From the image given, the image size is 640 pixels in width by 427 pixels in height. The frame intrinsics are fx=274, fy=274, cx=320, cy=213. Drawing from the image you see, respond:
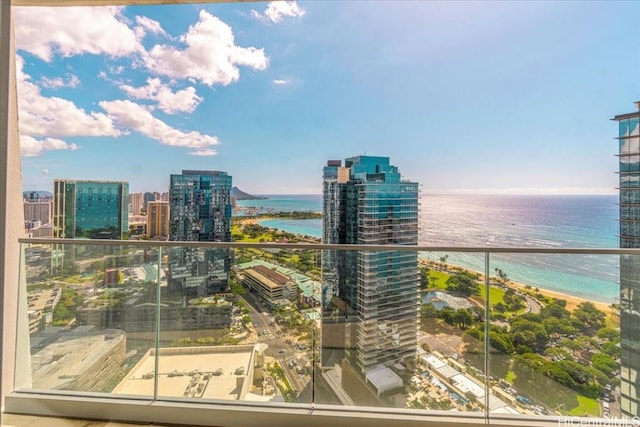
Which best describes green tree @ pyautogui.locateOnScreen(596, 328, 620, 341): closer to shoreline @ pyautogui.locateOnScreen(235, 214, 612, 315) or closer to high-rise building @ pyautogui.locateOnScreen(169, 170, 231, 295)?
shoreline @ pyautogui.locateOnScreen(235, 214, 612, 315)

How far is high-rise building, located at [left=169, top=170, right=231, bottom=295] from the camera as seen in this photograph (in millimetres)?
1979

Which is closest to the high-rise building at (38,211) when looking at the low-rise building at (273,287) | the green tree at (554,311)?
the low-rise building at (273,287)

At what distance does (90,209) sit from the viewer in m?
3.02

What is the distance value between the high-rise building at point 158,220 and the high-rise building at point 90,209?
0.80 ft

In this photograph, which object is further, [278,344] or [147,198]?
[147,198]

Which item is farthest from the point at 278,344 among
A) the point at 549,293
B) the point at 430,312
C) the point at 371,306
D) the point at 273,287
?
the point at 549,293

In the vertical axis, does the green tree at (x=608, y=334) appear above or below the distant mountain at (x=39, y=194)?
below

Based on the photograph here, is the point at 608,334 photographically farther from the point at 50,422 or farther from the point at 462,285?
the point at 50,422

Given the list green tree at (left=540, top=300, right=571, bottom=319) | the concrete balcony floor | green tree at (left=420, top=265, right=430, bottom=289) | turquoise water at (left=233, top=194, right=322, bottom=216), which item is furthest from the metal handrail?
turquoise water at (left=233, top=194, right=322, bottom=216)

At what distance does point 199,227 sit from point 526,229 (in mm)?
3573

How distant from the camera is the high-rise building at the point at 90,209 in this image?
285cm

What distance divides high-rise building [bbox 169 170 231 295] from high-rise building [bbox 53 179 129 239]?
539 millimetres

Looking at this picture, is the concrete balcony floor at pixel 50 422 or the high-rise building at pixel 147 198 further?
the high-rise building at pixel 147 198

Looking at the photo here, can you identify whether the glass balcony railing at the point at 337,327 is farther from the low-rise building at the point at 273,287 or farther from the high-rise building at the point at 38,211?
the high-rise building at the point at 38,211
